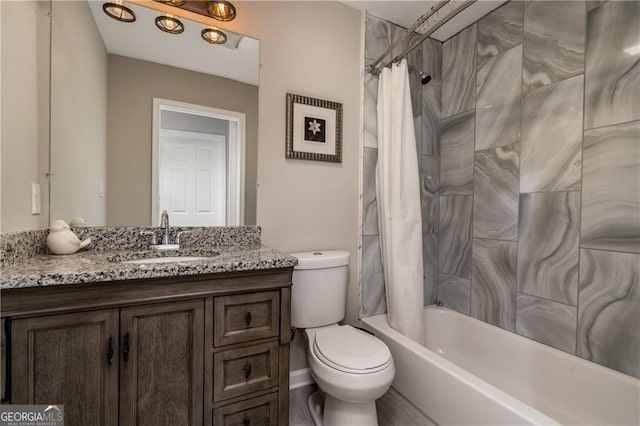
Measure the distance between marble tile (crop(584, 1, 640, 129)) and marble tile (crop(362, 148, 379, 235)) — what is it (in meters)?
1.14

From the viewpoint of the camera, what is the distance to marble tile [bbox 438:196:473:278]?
2.05 metres

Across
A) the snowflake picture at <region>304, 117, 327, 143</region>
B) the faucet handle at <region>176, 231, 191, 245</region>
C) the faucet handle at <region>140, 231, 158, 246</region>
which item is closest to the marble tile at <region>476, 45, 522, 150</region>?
the snowflake picture at <region>304, 117, 327, 143</region>

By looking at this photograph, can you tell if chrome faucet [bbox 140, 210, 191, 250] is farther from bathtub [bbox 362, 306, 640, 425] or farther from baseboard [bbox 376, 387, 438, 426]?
baseboard [bbox 376, 387, 438, 426]

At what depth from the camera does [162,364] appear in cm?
102

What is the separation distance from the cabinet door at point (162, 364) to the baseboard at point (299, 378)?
2.65ft

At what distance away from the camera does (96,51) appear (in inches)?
53.9

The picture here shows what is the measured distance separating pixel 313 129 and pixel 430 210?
1.14 m

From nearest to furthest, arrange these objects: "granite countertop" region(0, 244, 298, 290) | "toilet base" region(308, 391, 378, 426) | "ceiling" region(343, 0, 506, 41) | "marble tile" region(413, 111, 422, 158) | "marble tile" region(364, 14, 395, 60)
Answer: "granite countertop" region(0, 244, 298, 290) → "toilet base" region(308, 391, 378, 426) → "ceiling" region(343, 0, 506, 41) → "marble tile" region(364, 14, 395, 60) → "marble tile" region(413, 111, 422, 158)

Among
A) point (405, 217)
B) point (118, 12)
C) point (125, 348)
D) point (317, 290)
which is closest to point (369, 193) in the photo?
point (405, 217)

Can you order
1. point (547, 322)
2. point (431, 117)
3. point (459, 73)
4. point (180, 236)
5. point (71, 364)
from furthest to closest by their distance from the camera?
point (431, 117)
point (459, 73)
point (547, 322)
point (180, 236)
point (71, 364)

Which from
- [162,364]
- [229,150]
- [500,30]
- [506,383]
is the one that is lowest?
[506,383]

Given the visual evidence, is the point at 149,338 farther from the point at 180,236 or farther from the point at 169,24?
the point at 169,24

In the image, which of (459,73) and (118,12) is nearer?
(118,12)

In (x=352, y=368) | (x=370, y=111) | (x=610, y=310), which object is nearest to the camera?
(x=352, y=368)
